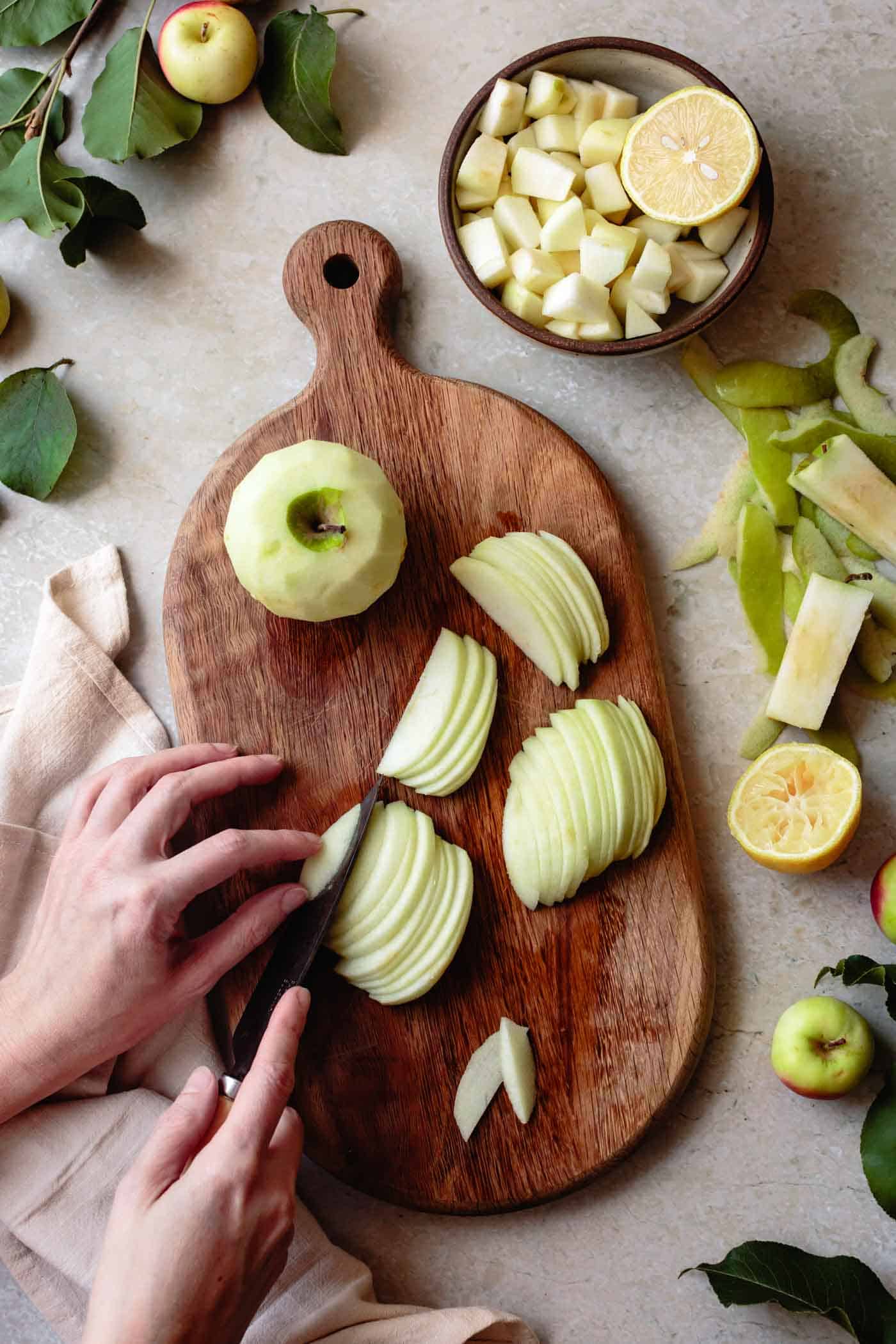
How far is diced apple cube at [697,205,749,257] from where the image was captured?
2199mm

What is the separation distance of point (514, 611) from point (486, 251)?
28.2 inches

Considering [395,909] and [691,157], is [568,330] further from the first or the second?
[395,909]

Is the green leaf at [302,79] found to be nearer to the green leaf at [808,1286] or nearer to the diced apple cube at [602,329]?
the diced apple cube at [602,329]

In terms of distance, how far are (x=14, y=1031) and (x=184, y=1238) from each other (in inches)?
21.9

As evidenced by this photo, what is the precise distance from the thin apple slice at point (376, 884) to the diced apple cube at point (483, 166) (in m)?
1.29

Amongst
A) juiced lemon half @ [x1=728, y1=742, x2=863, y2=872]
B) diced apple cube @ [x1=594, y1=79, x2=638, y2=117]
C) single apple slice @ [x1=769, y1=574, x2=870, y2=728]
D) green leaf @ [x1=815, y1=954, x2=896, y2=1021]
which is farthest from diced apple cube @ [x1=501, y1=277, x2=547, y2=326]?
green leaf @ [x1=815, y1=954, x2=896, y2=1021]

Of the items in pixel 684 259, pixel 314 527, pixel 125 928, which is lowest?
pixel 125 928

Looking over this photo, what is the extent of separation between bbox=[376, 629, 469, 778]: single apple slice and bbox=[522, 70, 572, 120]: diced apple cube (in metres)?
1.06

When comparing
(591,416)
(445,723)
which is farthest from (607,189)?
(445,723)

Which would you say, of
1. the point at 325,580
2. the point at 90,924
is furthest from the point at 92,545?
the point at 90,924

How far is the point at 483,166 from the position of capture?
7.40ft

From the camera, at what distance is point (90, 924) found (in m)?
2.06

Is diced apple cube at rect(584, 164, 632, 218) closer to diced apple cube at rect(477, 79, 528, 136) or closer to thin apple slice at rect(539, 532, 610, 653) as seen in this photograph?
diced apple cube at rect(477, 79, 528, 136)

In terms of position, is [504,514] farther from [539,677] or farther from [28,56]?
[28,56]
